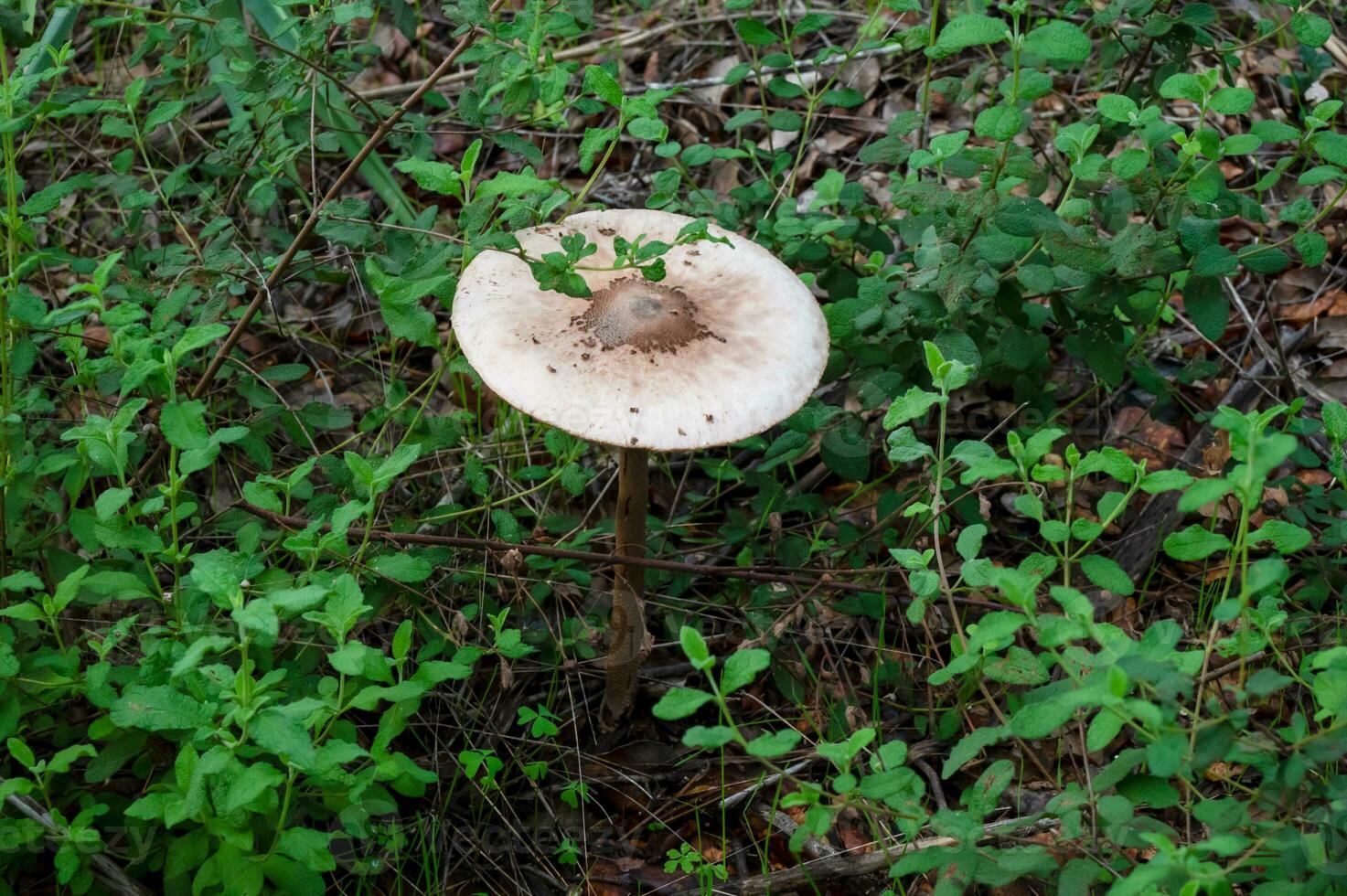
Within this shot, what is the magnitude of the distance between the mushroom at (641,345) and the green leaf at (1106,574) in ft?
2.43

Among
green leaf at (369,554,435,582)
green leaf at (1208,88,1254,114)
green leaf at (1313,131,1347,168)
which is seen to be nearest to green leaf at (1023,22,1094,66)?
green leaf at (1208,88,1254,114)

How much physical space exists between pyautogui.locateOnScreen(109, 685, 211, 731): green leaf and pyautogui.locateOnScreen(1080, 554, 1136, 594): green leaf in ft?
6.22

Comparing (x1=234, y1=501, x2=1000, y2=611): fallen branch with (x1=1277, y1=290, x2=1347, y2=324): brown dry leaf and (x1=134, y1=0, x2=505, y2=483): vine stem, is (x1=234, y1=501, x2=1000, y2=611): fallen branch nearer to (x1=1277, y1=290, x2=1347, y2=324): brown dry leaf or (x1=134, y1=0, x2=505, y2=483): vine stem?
(x1=134, y1=0, x2=505, y2=483): vine stem

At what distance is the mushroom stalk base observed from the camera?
296cm

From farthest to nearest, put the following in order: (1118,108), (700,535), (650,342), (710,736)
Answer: (700,535)
(1118,108)
(650,342)
(710,736)

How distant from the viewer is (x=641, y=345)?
261cm

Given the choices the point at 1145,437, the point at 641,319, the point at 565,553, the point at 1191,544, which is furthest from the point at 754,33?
the point at 1191,544

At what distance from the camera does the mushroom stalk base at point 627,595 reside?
2961mm

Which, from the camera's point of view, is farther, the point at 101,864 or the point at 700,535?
the point at 700,535

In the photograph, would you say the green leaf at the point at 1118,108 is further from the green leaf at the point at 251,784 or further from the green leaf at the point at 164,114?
the green leaf at the point at 164,114

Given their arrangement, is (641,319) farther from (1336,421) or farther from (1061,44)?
(1336,421)

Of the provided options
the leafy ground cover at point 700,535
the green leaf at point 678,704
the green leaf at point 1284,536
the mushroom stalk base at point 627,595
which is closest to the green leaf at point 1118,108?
the leafy ground cover at point 700,535

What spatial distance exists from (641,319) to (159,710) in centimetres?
136

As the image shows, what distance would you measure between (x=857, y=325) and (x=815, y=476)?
79 centimetres
